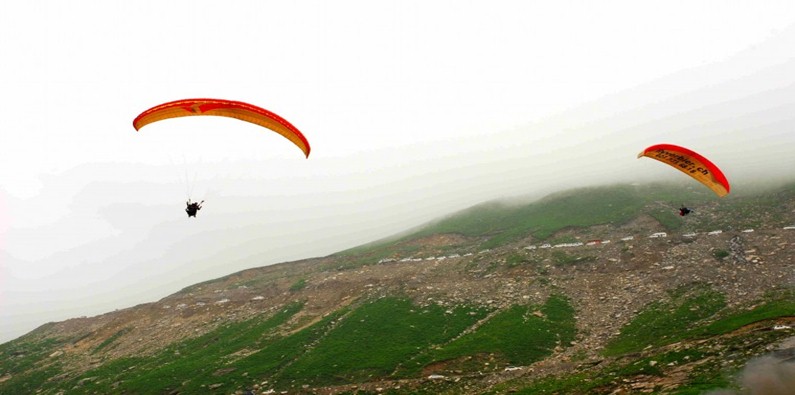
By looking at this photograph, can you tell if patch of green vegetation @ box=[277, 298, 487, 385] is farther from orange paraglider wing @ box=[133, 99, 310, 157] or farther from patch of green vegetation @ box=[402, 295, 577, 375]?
orange paraglider wing @ box=[133, 99, 310, 157]

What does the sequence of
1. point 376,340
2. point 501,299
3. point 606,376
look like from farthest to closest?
point 501,299
point 376,340
point 606,376

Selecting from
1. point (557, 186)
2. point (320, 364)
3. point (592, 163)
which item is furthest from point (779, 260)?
point (592, 163)

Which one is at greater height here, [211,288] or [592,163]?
[592,163]

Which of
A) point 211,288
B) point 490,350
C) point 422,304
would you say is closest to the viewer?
point 490,350

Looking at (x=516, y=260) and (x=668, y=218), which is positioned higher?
(x=668, y=218)

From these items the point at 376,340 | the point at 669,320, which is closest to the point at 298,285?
the point at 376,340

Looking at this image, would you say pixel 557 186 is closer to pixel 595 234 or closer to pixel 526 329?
pixel 595 234

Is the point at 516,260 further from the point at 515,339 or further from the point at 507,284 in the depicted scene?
the point at 515,339
